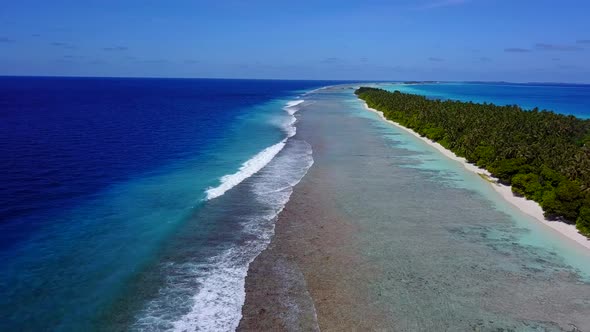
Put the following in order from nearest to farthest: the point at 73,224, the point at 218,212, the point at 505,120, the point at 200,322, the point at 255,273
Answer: the point at 200,322, the point at 255,273, the point at 73,224, the point at 218,212, the point at 505,120

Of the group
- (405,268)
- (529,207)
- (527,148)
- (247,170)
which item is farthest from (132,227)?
(527,148)

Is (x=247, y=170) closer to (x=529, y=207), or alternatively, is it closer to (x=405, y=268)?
(x=405, y=268)

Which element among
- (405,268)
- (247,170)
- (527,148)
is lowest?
(405,268)

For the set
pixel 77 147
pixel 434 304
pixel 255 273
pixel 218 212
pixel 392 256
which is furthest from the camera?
pixel 77 147

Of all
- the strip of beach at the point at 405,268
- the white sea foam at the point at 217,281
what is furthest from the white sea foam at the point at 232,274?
the strip of beach at the point at 405,268

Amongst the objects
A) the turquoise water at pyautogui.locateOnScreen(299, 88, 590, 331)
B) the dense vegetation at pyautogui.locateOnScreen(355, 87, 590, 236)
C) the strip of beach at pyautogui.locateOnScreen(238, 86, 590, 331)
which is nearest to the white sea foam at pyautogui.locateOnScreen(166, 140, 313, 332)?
the strip of beach at pyautogui.locateOnScreen(238, 86, 590, 331)

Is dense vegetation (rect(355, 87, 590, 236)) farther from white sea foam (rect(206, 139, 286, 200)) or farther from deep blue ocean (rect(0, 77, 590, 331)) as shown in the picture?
white sea foam (rect(206, 139, 286, 200))

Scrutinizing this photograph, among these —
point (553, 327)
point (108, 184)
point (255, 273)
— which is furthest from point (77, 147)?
point (553, 327)

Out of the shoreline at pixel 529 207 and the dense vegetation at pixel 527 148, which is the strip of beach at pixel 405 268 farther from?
the dense vegetation at pixel 527 148

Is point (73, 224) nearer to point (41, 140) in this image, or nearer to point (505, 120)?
point (41, 140)
